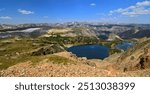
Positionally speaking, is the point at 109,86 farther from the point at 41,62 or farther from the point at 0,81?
the point at 41,62

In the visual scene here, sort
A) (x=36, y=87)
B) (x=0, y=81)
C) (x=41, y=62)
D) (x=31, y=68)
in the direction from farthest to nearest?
1. (x=41, y=62)
2. (x=31, y=68)
3. (x=0, y=81)
4. (x=36, y=87)

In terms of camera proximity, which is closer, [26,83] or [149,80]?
[26,83]

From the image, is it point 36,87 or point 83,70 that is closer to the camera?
point 36,87

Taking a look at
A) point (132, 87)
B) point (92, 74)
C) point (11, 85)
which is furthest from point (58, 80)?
point (92, 74)

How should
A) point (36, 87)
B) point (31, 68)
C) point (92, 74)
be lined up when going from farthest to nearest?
point (31, 68), point (92, 74), point (36, 87)

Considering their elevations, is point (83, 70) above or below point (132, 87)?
below

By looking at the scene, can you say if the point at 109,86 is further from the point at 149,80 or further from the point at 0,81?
the point at 0,81

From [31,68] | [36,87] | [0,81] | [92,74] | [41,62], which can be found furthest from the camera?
[41,62]

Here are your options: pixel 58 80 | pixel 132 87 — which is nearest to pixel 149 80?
pixel 132 87

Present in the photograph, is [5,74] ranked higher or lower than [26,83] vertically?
lower
